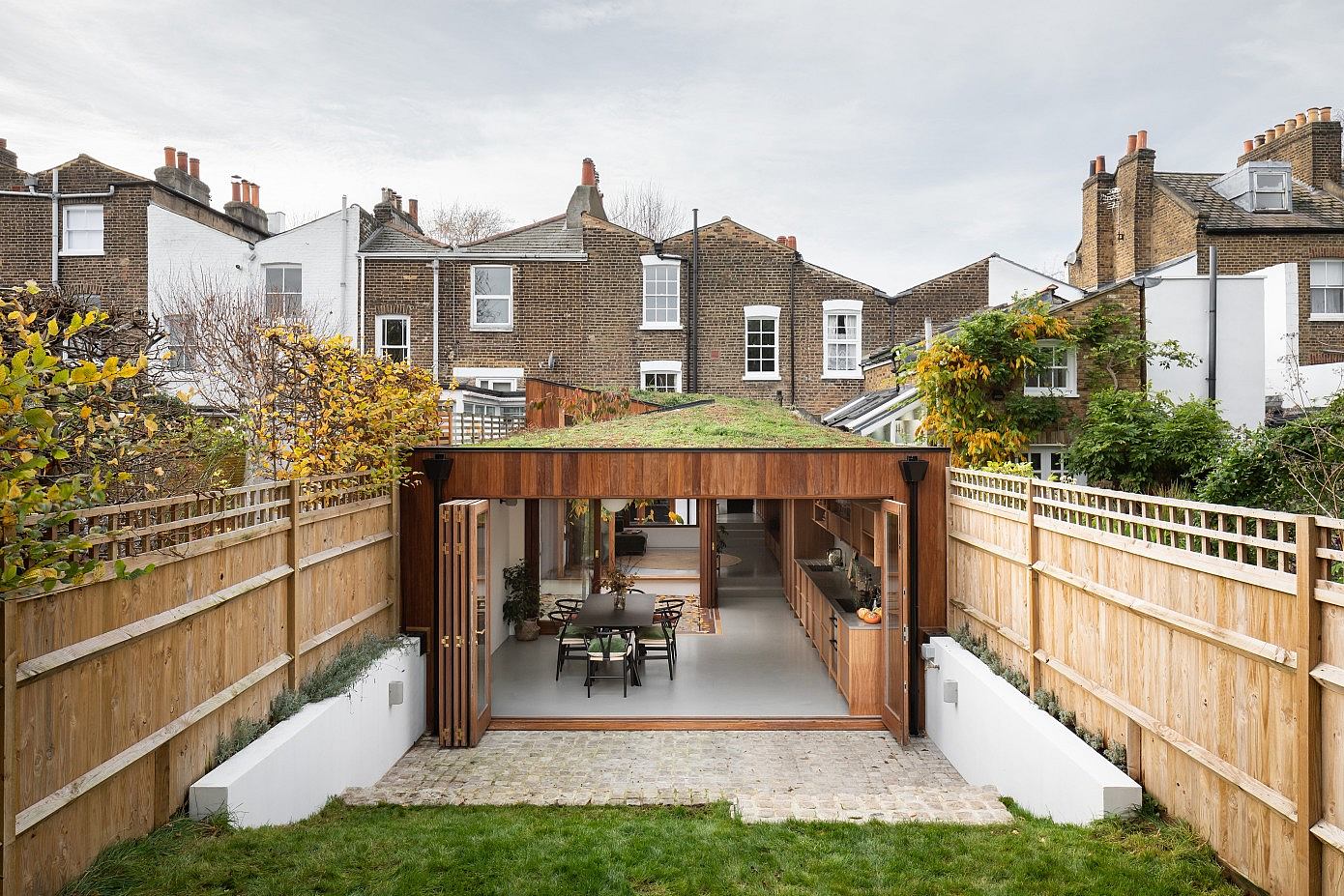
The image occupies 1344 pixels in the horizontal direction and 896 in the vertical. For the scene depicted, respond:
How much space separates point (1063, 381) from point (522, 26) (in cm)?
1022

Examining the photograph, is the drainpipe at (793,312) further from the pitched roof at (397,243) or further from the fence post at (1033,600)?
the fence post at (1033,600)

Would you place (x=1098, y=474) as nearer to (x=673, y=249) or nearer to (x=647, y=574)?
(x=647, y=574)

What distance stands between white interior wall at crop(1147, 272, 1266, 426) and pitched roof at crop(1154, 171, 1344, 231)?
5128 mm

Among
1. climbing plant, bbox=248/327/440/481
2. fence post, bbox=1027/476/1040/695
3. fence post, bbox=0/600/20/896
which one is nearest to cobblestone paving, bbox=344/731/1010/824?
fence post, bbox=1027/476/1040/695

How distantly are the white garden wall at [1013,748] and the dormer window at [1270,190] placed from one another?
55.8 ft

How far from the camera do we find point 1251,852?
3553mm

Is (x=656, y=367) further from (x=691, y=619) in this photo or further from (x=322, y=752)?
(x=322, y=752)

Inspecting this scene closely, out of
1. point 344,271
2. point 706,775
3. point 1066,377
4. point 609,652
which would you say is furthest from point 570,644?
point 344,271

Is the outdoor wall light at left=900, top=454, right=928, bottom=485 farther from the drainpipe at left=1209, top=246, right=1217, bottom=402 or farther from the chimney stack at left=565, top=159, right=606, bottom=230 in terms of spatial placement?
the chimney stack at left=565, top=159, right=606, bottom=230

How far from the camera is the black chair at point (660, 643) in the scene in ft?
32.9

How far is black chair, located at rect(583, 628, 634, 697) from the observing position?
9.43 meters

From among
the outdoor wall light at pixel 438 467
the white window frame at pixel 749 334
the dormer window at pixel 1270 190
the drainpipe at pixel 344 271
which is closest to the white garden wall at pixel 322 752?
the outdoor wall light at pixel 438 467

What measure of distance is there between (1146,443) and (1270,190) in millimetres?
12001

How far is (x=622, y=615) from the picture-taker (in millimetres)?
10453
